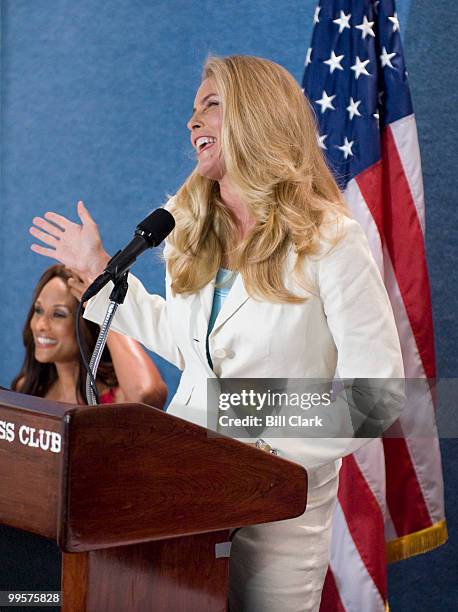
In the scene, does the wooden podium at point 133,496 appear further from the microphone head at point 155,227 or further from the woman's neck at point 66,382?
the woman's neck at point 66,382

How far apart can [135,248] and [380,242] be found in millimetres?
1384

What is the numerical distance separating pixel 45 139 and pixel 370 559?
204 cm

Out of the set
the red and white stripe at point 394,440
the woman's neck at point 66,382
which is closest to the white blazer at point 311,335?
the red and white stripe at point 394,440

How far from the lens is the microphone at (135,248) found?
130 cm

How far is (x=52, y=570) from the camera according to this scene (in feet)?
3.87

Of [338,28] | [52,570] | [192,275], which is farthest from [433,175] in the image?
[52,570]

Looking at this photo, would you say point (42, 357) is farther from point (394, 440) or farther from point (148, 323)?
point (148, 323)

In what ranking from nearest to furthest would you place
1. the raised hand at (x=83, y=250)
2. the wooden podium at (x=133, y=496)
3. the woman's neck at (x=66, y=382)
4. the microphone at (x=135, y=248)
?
the wooden podium at (x=133, y=496) < the microphone at (x=135, y=248) < the raised hand at (x=83, y=250) < the woman's neck at (x=66, y=382)

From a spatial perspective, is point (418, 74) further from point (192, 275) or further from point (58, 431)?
point (58, 431)

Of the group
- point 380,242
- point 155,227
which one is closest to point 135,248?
point 155,227

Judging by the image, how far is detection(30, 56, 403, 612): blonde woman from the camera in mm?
1507

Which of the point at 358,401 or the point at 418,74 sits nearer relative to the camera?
the point at 358,401

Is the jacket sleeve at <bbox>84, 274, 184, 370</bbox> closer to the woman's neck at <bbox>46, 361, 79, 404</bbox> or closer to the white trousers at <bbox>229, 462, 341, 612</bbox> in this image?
the white trousers at <bbox>229, 462, 341, 612</bbox>

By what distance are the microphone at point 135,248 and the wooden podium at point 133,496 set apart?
0.82ft
